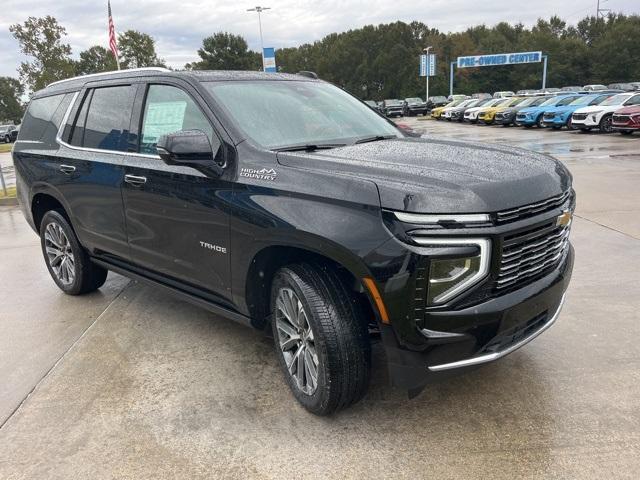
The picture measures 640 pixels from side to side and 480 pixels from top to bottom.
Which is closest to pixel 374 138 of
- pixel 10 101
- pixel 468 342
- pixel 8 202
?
pixel 468 342

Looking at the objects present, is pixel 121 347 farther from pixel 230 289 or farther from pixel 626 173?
pixel 626 173

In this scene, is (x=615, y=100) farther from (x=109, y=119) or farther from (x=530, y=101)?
(x=109, y=119)

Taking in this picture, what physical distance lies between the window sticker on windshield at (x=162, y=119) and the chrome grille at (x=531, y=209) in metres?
2.16

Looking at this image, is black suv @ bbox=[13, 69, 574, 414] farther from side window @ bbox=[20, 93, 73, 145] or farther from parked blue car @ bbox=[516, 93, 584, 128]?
parked blue car @ bbox=[516, 93, 584, 128]

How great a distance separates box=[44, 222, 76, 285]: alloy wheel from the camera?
16.5 ft

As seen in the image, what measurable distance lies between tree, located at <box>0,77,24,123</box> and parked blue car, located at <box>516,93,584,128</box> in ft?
303

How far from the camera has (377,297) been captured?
8.05ft

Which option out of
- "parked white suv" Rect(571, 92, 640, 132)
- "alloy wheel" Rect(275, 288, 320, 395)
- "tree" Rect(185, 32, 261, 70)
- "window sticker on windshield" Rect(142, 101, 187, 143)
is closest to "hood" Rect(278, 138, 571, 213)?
"alloy wheel" Rect(275, 288, 320, 395)

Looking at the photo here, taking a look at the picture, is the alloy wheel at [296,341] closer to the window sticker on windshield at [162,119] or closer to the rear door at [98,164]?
the window sticker on windshield at [162,119]

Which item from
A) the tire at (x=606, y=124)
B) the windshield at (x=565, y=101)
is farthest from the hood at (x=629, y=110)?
the windshield at (x=565, y=101)

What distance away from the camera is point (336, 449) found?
8.93 ft

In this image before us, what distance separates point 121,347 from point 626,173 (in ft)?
34.3

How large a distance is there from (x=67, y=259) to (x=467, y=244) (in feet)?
13.5

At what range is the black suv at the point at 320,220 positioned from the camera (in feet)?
7.84
